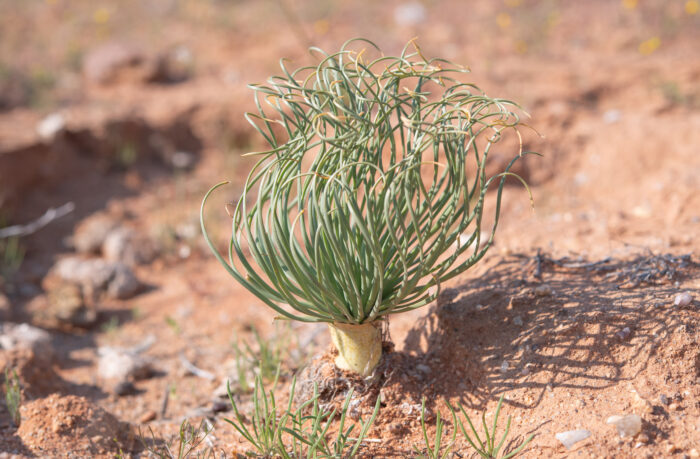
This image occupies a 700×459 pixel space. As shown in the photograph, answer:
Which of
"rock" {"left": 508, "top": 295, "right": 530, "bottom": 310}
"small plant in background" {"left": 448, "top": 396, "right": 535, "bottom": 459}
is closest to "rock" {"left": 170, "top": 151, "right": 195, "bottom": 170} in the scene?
"rock" {"left": 508, "top": 295, "right": 530, "bottom": 310}

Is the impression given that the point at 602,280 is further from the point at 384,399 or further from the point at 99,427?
the point at 99,427

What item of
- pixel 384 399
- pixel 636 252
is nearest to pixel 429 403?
pixel 384 399

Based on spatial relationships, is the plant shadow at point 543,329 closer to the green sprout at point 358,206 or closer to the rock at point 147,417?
the green sprout at point 358,206

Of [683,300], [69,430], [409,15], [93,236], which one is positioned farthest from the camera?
[409,15]

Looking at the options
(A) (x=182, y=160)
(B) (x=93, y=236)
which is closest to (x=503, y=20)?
(A) (x=182, y=160)

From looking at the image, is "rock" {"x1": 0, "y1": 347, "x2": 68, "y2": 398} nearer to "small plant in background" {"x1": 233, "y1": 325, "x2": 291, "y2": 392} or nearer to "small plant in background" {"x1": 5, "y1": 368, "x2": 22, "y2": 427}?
"small plant in background" {"x1": 5, "y1": 368, "x2": 22, "y2": 427}

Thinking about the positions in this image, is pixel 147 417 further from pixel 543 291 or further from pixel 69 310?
Answer: pixel 543 291

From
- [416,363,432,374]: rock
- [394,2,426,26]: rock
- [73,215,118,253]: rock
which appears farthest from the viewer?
[394,2,426,26]: rock
